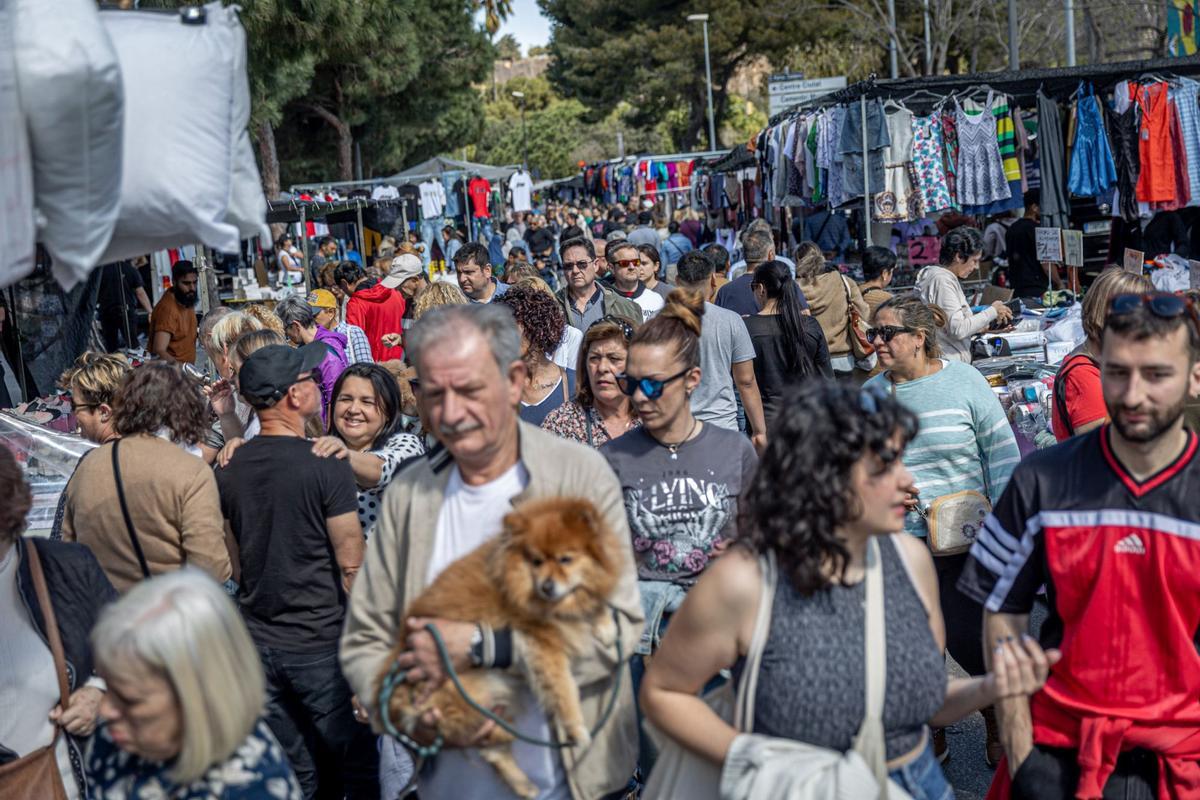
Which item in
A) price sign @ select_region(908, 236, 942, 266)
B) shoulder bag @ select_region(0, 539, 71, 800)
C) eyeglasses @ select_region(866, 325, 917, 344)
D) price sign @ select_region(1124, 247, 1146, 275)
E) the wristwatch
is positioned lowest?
shoulder bag @ select_region(0, 539, 71, 800)

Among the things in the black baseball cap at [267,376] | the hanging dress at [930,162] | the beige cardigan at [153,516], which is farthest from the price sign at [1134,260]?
the beige cardigan at [153,516]

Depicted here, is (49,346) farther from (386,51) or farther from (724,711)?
(386,51)

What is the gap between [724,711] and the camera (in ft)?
9.37

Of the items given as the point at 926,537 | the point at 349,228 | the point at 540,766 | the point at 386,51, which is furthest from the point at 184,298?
the point at 386,51

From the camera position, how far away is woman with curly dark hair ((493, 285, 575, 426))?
5.99 m

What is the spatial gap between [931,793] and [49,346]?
9.42 metres

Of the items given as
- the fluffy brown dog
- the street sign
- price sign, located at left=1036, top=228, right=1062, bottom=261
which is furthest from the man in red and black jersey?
the street sign

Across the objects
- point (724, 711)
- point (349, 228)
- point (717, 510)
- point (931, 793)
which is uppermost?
point (349, 228)

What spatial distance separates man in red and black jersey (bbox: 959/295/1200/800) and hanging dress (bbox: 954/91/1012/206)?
32.9 ft

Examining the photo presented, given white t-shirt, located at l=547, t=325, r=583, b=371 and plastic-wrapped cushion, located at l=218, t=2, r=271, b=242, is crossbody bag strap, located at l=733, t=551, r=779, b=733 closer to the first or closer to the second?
plastic-wrapped cushion, located at l=218, t=2, r=271, b=242

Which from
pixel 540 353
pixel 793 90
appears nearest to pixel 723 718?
pixel 540 353

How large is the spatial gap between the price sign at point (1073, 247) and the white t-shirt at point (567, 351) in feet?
19.7

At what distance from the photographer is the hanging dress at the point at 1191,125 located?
11.1 m

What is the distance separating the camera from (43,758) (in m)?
3.43
